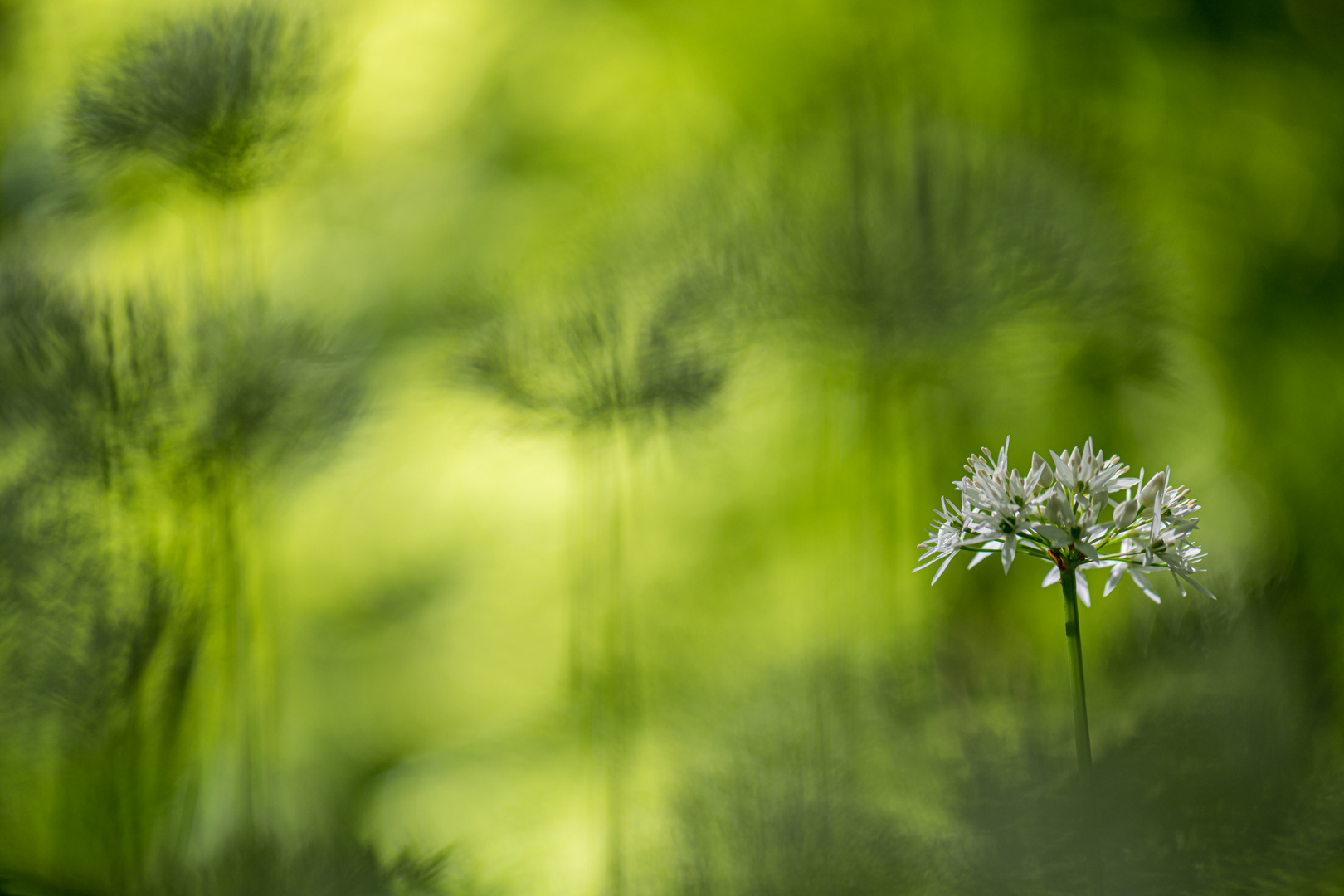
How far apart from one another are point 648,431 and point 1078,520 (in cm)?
45

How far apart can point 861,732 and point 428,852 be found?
0.41 metres

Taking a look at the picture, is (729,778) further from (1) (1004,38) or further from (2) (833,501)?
(1) (1004,38)

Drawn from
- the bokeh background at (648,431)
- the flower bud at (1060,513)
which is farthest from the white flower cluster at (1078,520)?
the bokeh background at (648,431)

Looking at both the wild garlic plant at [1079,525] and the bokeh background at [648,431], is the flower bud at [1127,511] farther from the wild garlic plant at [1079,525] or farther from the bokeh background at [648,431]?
the bokeh background at [648,431]

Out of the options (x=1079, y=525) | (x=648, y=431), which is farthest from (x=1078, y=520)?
(x=648, y=431)

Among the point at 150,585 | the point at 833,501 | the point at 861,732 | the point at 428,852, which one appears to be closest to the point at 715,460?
the point at 833,501

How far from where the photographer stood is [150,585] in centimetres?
89

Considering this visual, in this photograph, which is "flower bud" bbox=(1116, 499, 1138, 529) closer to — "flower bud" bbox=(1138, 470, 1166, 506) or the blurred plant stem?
"flower bud" bbox=(1138, 470, 1166, 506)

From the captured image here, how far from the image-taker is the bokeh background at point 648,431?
0.76m

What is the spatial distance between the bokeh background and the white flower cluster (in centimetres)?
31

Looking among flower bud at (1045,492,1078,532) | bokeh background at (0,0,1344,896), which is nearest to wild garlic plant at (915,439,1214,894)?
flower bud at (1045,492,1078,532)

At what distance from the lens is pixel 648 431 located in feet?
2.73

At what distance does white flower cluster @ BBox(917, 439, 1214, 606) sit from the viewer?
447mm

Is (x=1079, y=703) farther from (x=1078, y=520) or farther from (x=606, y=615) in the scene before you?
(x=606, y=615)
